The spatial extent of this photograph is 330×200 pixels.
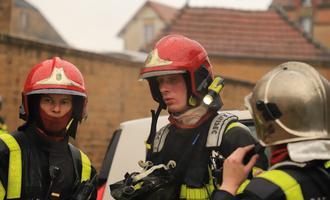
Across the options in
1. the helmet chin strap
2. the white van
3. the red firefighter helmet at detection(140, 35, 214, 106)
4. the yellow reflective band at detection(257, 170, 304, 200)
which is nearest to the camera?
the yellow reflective band at detection(257, 170, 304, 200)

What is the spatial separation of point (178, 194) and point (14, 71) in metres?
6.27

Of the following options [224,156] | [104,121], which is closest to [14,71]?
[104,121]

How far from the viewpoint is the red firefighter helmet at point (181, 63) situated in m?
3.10

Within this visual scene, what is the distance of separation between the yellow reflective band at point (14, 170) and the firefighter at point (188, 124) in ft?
2.26

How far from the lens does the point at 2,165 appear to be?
3062 millimetres

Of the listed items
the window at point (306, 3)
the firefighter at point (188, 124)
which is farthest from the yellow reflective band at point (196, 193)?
the window at point (306, 3)

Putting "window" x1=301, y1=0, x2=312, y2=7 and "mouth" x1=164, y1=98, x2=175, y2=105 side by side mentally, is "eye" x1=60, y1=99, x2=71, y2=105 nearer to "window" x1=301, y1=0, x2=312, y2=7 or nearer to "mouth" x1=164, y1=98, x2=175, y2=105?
"mouth" x1=164, y1=98, x2=175, y2=105

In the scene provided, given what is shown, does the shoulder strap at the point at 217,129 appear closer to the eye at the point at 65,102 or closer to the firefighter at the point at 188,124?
the firefighter at the point at 188,124

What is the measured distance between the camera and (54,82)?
334 centimetres

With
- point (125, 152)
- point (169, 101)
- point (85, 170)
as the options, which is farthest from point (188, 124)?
point (125, 152)

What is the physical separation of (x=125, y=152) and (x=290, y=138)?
7.10 feet

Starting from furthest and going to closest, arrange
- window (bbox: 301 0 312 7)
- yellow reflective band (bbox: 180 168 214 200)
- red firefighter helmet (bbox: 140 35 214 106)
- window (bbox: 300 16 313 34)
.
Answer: window (bbox: 300 16 313 34) → window (bbox: 301 0 312 7) → red firefighter helmet (bbox: 140 35 214 106) → yellow reflective band (bbox: 180 168 214 200)

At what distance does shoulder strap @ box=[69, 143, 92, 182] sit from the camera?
3338 millimetres

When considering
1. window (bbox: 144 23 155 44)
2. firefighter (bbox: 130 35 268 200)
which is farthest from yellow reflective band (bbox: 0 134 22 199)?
window (bbox: 144 23 155 44)
